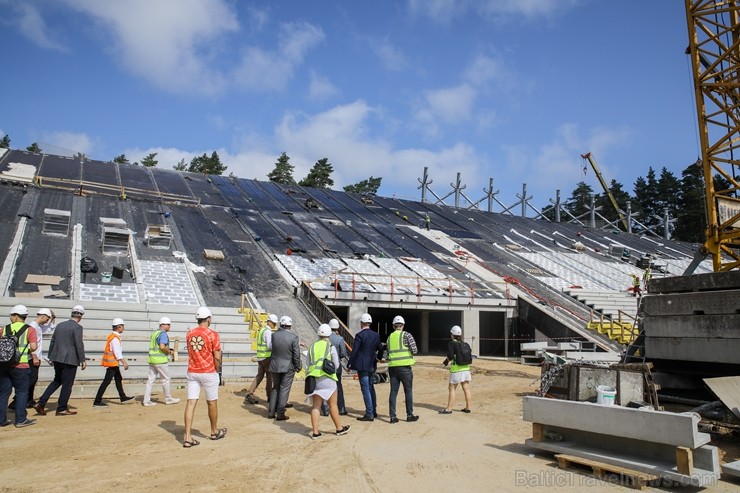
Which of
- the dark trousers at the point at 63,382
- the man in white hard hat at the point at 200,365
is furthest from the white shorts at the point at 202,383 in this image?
the dark trousers at the point at 63,382

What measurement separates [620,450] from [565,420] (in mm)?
657

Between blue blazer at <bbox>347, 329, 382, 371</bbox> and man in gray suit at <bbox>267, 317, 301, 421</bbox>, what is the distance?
96 cm

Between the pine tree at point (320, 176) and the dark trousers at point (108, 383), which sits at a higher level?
the pine tree at point (320, 176)

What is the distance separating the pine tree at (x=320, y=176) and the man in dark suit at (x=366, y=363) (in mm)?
57643

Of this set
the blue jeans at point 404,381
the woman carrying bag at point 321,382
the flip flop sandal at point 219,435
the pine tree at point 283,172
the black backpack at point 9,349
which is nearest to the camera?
the flip flop sandal at point 219,435

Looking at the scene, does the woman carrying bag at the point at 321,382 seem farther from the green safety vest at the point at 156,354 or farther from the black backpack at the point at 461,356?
the green safety vest at the point at 156,354

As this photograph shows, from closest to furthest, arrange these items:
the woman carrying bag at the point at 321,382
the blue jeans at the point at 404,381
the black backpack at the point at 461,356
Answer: the woman carrying bag at the point at 321,382 → the blue jeans at the point at 404,381 → the black backpack at the point at 461,356

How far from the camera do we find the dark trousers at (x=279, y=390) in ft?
27.9

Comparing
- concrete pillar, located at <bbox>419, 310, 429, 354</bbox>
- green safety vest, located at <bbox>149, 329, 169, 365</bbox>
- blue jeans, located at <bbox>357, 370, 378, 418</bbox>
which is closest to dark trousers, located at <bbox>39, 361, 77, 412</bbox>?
green safety vest, located at <bbox>149, 329, 169, 365</bbox>

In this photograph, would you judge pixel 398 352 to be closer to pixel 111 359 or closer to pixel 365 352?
pixel 365 352

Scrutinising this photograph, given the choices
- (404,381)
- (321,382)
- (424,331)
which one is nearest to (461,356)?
(404,381)

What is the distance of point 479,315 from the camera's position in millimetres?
23000

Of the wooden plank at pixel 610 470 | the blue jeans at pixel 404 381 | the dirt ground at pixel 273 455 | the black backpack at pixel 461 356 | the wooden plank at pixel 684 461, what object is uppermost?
the black backpack at pixel 461 356

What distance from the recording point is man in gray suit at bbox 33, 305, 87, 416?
8492 millimetres
